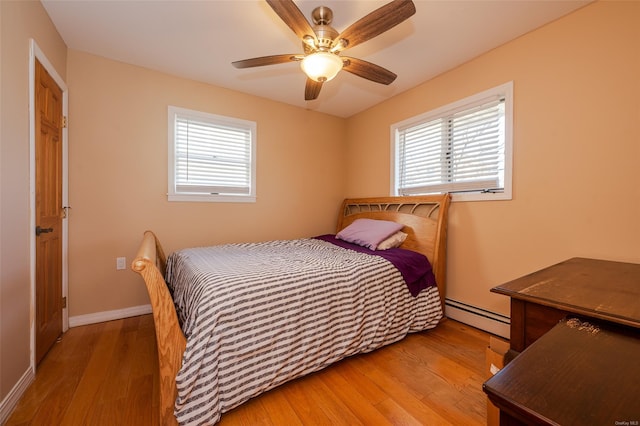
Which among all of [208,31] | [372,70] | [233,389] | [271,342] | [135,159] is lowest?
[233,389]

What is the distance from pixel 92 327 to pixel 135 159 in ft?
5.28

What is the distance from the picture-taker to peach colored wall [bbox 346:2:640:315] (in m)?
1.65

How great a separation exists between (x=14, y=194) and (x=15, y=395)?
110cm

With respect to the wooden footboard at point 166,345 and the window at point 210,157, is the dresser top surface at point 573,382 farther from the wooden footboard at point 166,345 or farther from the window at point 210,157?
the window at point 210,157

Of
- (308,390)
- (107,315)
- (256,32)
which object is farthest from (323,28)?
(107,315)

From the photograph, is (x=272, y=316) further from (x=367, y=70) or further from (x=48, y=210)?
(x=48, y=210)

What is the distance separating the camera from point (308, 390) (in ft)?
5.13

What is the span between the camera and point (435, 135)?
278 centimetres

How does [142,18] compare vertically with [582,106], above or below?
above

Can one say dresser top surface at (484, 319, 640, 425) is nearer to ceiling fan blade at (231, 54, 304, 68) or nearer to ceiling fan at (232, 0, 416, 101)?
ceiling fan at (232, 0, 416, 101)

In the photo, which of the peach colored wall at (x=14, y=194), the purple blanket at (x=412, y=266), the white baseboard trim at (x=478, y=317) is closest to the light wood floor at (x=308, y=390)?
the white baseboard trim at (x=478, y=317)

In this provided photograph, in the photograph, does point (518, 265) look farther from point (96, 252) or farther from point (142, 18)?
point (96, 252)

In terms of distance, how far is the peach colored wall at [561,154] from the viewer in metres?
1.65

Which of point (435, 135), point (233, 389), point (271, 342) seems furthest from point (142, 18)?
point (435, 135)
